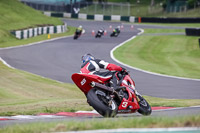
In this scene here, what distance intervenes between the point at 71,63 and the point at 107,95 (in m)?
15.4

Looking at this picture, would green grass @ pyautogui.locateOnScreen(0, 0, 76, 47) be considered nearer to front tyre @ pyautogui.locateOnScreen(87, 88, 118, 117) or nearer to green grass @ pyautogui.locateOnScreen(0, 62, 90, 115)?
green grass @ pyautogui.locateOnScreen(0, 62, 90, 115)

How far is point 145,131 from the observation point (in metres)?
5.66

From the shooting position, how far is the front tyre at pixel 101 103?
8.30 m

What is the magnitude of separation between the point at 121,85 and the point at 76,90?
276 inches

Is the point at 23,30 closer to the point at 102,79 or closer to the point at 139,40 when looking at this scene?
the point at 139,40

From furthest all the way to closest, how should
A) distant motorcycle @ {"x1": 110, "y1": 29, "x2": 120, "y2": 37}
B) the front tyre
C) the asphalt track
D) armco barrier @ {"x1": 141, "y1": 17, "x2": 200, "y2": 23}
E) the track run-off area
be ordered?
armco barrier @ {"x1": 141, "y1": 17, "x2": 200, "y2": 23}
distant motorcycle @ {"x1": 110, "y1": 29, "x2": 120, "y2": 37}
the asphalt track
the track run-off area
the front tyre

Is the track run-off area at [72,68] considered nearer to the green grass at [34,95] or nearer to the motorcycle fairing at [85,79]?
the motorcycle fairing at [85,79]

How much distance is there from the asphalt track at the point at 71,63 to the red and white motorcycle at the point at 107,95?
243 inches

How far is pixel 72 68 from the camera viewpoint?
22.0 metres

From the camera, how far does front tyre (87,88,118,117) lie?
8.30 meters

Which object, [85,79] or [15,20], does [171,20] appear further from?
[85,79]

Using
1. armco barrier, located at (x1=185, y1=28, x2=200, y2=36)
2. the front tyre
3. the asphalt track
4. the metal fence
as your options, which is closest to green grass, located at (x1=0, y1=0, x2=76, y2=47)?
the asphalt track

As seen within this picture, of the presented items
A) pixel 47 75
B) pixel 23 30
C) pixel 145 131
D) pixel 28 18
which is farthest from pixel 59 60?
pixel 28 18

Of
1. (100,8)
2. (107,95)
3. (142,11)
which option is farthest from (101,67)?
(142,11)
